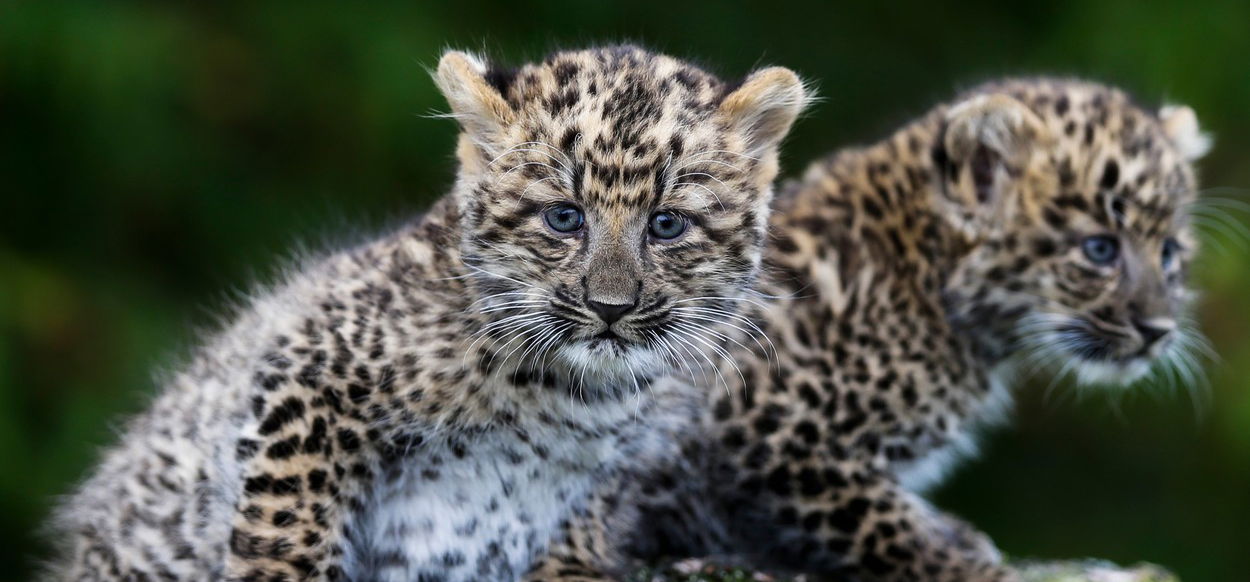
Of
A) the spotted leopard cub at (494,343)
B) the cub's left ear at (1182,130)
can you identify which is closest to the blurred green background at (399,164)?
the cub's left ear at (1182,130)

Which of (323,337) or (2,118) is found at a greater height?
(2,118)

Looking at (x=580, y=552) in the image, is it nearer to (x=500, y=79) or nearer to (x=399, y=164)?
(x=500, y=79)

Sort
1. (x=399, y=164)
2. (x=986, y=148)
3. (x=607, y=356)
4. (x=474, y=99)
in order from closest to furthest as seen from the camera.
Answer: (x=607, y=356), (x=474, y=99), (x=986, y=148), (x=399, y=164)

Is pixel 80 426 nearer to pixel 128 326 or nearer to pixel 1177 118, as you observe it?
pixel 128 326

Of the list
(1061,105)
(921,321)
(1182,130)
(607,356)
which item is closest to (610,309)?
(607,356)

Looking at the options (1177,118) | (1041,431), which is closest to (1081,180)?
(1177,118)

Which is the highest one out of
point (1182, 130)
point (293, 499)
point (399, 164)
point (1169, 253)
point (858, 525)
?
point (399, 164)
